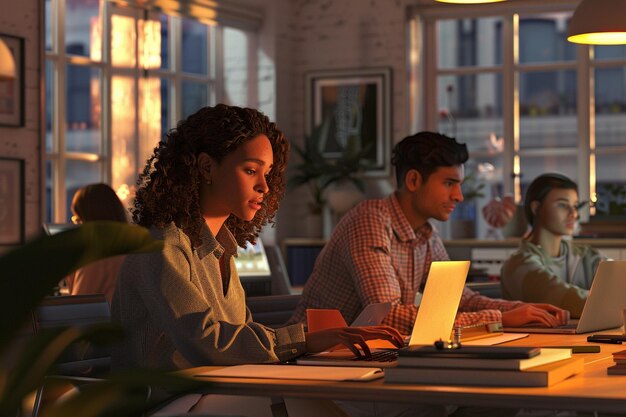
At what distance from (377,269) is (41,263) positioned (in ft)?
8.16

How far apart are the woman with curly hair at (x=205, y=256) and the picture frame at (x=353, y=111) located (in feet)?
20.2

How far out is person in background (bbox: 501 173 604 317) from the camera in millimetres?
4094

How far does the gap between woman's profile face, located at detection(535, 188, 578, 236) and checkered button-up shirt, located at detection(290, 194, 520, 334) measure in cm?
60

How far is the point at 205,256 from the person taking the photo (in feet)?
8.52

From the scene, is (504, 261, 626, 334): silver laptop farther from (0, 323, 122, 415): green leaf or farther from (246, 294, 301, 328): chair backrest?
(0, 323, 122, 415): green leaf

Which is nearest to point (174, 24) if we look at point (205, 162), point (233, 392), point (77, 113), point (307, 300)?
point (77, 113)

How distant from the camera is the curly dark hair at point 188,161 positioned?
2.64 metres

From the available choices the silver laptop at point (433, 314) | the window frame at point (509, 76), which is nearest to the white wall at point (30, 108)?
the window frame at point (509, 76)

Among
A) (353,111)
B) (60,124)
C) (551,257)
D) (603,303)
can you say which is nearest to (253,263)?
(551,257)

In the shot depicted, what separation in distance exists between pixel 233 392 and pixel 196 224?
0.72 meters

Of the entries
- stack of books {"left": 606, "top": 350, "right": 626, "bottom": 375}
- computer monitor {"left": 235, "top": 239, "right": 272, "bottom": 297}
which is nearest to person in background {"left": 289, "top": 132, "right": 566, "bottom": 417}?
stack of books {"left": 606, "top": 350, "right": 626, "bottom": 375}

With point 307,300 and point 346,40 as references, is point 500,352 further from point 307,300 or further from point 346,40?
point 346,40

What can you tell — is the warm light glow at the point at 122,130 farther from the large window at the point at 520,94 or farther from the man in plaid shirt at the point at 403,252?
the man in plaid shirt at the point at 403,252

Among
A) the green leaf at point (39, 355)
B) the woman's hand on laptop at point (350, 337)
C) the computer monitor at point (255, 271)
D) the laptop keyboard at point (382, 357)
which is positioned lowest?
the computer monitor at point (255, 271)
